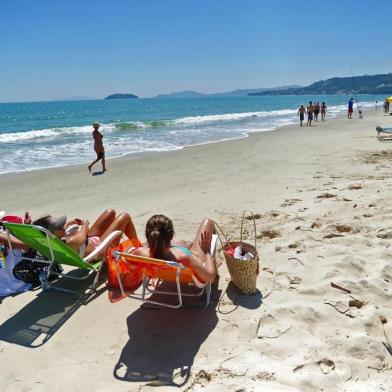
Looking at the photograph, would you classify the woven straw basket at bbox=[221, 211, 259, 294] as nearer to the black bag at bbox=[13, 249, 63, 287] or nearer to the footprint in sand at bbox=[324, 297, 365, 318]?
the footprint in sand at bbox=[324, 297, 365, 318]

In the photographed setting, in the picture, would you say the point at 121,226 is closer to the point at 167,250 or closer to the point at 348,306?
the point at 167,250

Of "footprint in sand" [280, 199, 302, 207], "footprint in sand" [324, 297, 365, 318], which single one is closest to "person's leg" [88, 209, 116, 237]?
"footprint in sand" [324, 297, 365, 318]

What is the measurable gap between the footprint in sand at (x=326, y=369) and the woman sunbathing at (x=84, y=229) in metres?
2.13

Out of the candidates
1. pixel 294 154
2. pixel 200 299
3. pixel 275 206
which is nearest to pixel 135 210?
pixel 275 206

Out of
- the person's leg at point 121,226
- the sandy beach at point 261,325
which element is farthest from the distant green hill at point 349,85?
the person's leg at point 121,226

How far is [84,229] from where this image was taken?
3922 millimetres

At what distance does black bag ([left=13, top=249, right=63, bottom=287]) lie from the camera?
3850 mm

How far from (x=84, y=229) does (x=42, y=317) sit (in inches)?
35.0

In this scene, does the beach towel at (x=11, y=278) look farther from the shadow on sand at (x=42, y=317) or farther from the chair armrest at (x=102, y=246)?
the chair armrest at (x=102, y=246)

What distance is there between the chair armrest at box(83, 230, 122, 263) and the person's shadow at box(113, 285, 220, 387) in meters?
0.67

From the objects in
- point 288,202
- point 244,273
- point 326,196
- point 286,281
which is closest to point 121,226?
point 244,273

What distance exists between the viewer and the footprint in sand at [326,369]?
240 centimetres

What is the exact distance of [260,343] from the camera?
2771mm

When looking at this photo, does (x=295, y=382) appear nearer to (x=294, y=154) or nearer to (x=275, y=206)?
(x=275, y=206)
